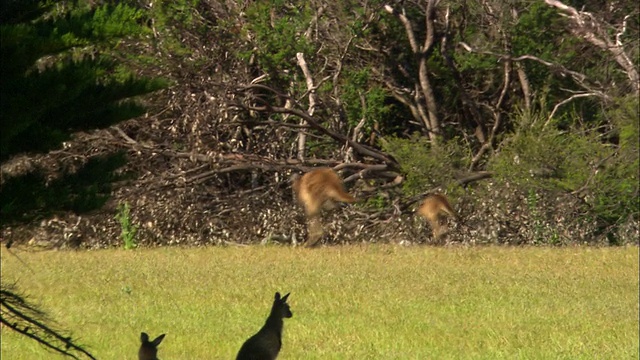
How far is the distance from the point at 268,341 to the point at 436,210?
792cm

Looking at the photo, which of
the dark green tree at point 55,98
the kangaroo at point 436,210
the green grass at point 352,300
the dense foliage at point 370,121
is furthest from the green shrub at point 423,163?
the dark green tree at point 55,98

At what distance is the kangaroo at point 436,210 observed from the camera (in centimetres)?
1362

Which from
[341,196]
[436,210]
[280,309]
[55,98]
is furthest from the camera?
[436,210]

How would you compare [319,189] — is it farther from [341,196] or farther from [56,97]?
[56,97]

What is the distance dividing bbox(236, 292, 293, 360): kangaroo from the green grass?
4.41ft

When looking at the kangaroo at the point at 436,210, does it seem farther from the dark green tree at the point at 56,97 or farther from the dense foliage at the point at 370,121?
the dark green tree at the point at 56,97

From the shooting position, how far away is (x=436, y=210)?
13969mm

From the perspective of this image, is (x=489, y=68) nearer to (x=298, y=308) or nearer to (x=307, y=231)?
(x=307, y=231)

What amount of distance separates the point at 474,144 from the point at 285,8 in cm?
313

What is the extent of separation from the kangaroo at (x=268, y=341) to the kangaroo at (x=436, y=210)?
694 cm

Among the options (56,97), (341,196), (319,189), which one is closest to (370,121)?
(319,189)

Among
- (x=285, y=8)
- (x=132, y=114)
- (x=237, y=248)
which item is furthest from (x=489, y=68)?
(x=132, y=114)

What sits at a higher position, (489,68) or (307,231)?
(489,68)

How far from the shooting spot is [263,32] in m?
15.2
